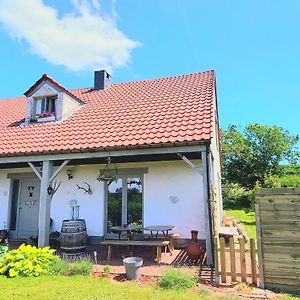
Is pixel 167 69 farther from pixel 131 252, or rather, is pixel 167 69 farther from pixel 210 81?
pixel 131 252

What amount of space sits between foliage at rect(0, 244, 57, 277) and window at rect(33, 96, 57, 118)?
21.2 ft

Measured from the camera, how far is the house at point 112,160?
845 cm

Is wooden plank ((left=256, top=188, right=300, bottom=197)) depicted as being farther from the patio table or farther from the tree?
the tree

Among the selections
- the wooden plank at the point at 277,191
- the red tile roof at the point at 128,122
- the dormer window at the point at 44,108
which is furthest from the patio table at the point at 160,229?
the dormer window at the point at 44,108

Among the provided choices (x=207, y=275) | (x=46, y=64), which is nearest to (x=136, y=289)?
(x=207, y=275)

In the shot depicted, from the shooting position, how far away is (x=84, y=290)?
212 inches

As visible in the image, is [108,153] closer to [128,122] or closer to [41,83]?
[128,122]

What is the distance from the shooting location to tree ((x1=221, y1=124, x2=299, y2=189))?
36688 mm

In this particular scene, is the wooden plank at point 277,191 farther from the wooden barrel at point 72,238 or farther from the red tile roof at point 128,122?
the wooden barrel at point 72,238

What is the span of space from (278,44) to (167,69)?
6.67 m

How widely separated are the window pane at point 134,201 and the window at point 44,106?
458cm

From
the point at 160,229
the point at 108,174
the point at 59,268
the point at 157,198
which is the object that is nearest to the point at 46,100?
the point at 108,174

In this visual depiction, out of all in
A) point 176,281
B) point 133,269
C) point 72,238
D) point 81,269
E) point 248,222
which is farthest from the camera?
point 248,222

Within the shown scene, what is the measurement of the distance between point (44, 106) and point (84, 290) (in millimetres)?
8556
